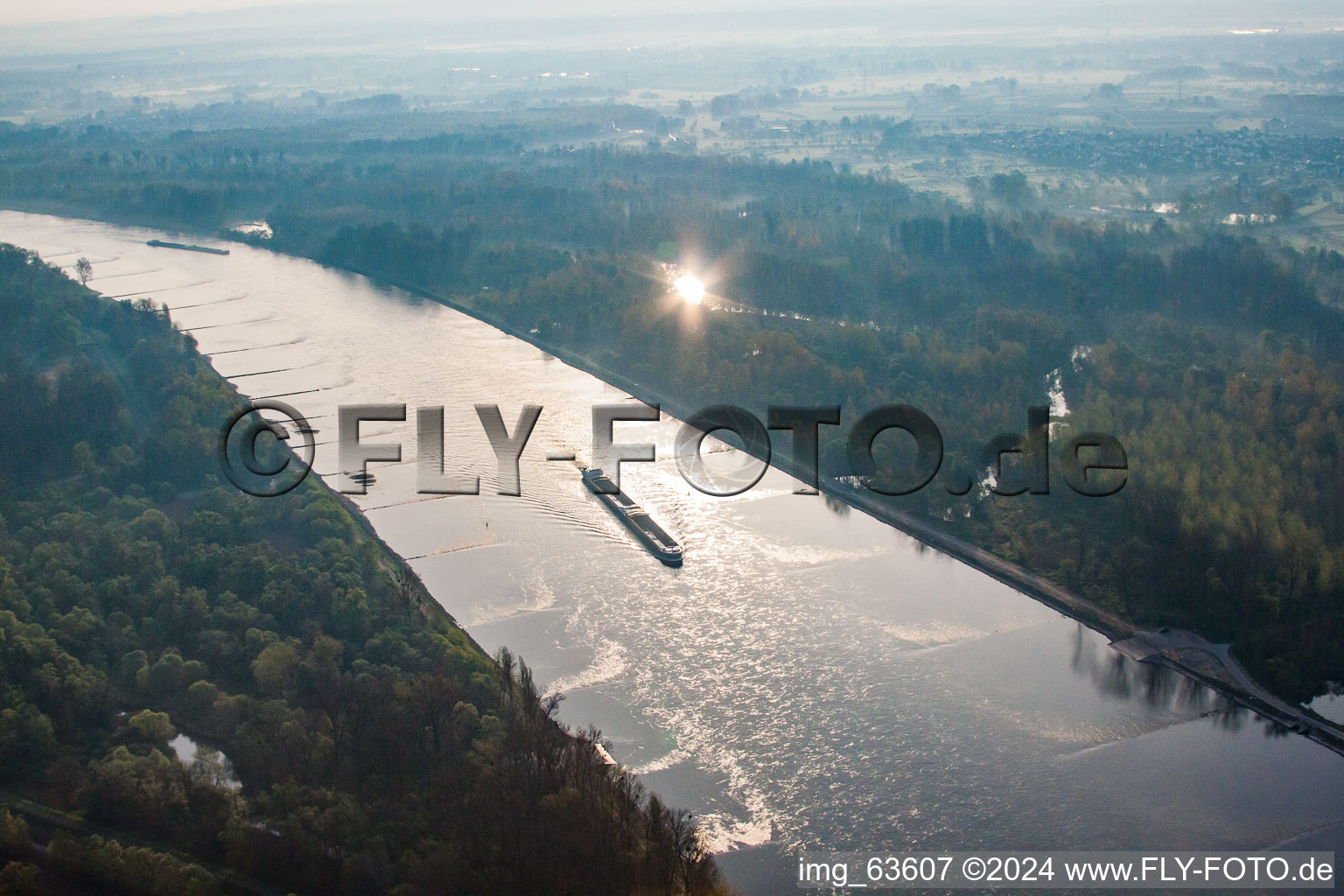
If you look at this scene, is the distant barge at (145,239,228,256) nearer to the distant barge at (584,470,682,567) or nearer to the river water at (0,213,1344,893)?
the river water at (0,213,1344,893)

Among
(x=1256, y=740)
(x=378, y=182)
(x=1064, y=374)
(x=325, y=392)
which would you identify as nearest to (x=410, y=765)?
(x=1256, y=740)

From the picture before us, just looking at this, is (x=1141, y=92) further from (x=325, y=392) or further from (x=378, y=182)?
(x=325, y=392)

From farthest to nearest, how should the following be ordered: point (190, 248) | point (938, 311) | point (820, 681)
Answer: point (190, 248)
point (938, 311)
point (820, 681)

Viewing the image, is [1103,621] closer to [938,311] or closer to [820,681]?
[820,681]

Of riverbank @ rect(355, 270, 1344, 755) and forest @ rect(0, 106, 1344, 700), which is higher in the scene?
forest @ rect(0, 106, 1344, 700)

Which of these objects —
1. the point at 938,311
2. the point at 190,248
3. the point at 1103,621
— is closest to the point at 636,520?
the point at 1103,621

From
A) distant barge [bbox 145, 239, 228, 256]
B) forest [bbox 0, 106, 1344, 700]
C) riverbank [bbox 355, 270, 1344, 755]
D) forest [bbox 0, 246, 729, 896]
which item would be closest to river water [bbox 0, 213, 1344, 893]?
riverbank [bbox 355, 270, 1344, 755]
